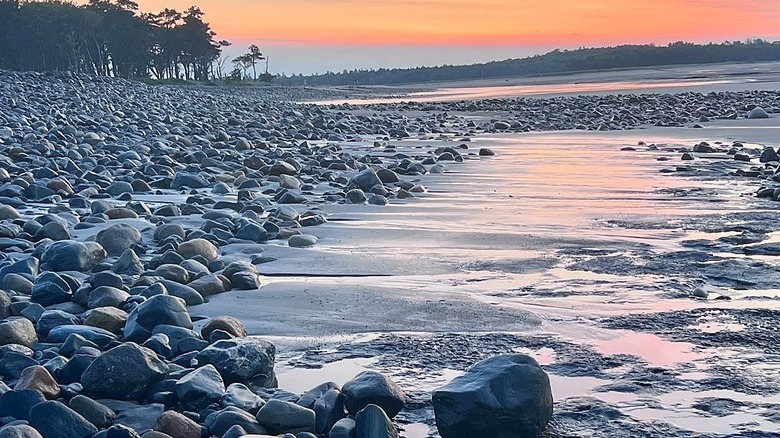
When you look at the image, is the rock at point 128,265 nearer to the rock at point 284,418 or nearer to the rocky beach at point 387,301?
the rocky beach at point 387,301

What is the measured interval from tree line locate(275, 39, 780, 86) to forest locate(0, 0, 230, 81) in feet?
66.2

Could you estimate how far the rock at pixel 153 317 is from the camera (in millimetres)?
2936

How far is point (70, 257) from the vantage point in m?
3.99

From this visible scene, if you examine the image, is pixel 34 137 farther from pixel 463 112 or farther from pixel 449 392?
pixel 463 112

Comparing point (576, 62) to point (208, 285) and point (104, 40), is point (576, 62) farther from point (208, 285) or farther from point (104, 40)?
point (208, 285)

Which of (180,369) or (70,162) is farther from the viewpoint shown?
(70,162)

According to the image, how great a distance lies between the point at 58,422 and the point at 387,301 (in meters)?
1.65

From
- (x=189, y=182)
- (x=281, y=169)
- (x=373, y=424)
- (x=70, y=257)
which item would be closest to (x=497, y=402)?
(x=373, y=424)

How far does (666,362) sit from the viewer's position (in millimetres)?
2711

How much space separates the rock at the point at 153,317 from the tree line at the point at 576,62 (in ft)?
243

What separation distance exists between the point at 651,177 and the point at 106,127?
27.0 ft

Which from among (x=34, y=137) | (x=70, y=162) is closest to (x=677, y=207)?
(x=70, y=162)

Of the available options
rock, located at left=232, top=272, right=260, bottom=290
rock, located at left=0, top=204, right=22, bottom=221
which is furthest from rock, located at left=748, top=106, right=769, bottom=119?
rock, located at left=232, top=272, right=260, bottom=290

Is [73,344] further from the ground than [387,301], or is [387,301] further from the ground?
[73,344]
